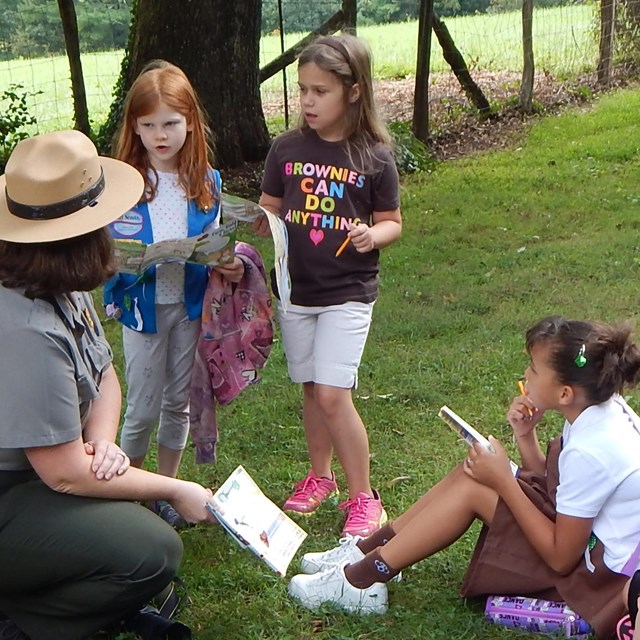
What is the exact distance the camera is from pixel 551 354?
2.54m

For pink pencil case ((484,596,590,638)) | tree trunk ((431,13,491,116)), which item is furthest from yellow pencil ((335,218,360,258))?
tree trunk ((431,13,491,116))

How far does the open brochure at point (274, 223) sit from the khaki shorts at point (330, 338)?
0.18m

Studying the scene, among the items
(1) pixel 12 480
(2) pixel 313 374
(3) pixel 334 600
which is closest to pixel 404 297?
(2) pixel 313 374

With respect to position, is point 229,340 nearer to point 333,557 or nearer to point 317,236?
point 317,236

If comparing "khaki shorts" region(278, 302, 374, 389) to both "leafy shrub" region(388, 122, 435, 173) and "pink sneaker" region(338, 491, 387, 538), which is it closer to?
"pink sneaker" region(338, 491, 387, 538)

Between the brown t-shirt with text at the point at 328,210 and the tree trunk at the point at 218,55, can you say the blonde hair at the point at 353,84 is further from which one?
the tree trunk at the point at 218,55

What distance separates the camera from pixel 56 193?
247 centimetres

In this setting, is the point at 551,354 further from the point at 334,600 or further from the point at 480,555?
the point at 334,600

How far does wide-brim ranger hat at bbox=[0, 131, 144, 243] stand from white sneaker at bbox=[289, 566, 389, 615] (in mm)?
1222

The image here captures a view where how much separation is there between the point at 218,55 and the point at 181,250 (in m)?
5.33

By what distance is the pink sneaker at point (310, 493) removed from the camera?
3.47 m

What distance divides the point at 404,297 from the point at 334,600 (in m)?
3.15

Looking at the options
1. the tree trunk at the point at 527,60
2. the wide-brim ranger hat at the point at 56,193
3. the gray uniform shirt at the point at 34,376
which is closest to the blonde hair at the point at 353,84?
the wide-brim ranger hat at the point at 56,193

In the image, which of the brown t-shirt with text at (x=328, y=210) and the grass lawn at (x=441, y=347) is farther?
the brown t-shirt with text at (x=328, y=210)
